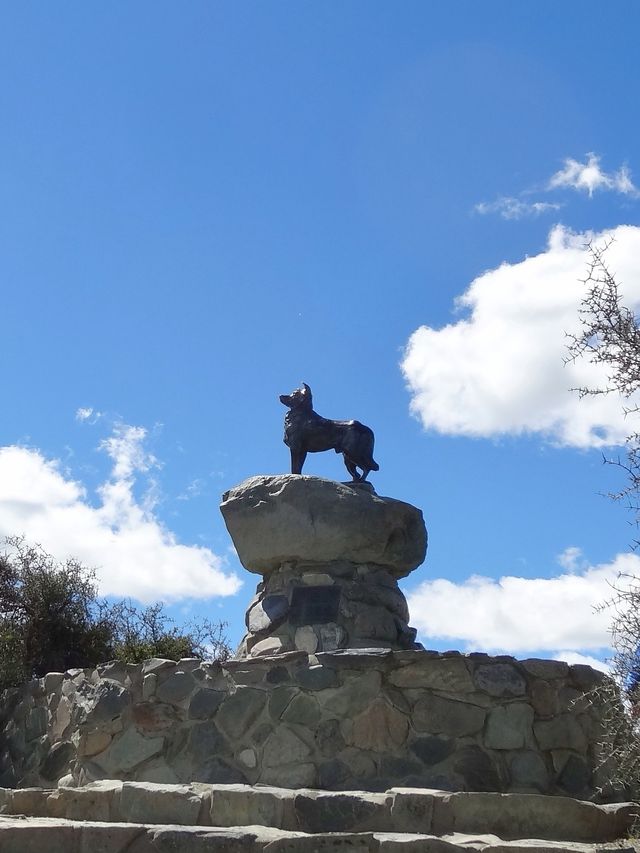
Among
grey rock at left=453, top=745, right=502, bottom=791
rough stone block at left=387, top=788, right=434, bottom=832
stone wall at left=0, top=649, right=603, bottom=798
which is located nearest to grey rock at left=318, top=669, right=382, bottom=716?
stone wall at left=0, top=649, right=603, bottom=798

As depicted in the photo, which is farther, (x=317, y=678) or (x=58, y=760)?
(x=58, y=760)

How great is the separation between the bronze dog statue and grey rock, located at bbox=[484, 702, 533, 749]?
122 inches

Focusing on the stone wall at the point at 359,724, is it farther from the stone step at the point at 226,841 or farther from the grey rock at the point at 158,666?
the stone step at the point at 226,841

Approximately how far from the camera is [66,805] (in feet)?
15.8

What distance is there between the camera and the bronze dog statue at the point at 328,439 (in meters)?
8.36

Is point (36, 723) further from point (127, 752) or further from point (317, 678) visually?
point (317, 678)

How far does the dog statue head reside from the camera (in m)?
8.59

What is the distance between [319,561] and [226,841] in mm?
3699

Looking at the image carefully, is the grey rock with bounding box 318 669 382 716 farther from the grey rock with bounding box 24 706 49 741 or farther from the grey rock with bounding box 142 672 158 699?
the grey rock with bounding box 24 706 49 741

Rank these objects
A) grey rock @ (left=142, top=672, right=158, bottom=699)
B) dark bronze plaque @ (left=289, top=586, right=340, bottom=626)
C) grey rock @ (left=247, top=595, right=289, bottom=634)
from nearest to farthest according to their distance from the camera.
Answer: grey rock @ (left=142, top=672, right=158, bottom=699)
dark bronze plaque @ (left=289, top=586, right=340, bottom=626)
grey rock @ (left=247, top=595, right=289, bottom=634)

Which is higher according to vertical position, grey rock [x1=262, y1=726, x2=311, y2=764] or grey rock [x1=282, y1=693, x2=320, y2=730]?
grey rock [x1=282, y1=693, x2=320, y2=730]

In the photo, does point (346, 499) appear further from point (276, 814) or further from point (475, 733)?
point (276, 814)

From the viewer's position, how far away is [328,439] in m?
8.45

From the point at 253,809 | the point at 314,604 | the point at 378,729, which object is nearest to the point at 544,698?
the point at 378,729
